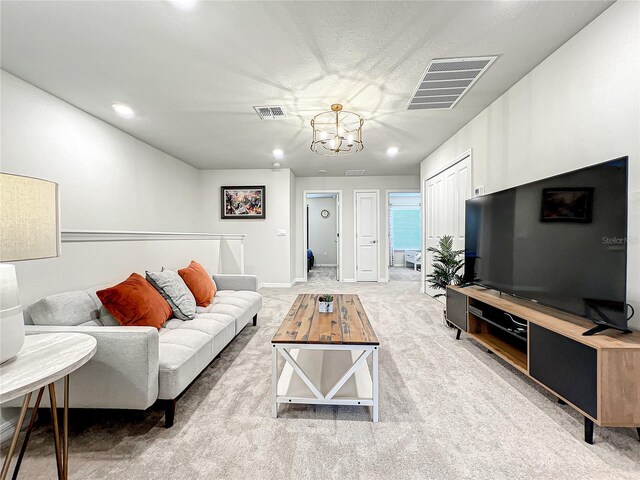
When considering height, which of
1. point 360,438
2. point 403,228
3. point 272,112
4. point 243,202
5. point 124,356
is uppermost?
point 272,112

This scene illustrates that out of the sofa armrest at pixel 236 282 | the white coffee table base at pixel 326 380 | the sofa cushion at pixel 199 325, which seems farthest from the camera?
the sofa armrest at pixel 236 282

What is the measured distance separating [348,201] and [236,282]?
3.74 metres

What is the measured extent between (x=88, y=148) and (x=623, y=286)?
176 inches

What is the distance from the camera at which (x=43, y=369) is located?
978mm

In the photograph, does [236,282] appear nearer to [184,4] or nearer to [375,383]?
[375,383]

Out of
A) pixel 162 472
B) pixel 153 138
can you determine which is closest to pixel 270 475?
pixel 162 472

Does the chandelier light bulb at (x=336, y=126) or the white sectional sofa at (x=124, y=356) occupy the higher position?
the chandelier light bulb at (x=336, y=126)

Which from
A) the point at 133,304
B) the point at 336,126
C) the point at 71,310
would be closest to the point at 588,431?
the point at 133,304

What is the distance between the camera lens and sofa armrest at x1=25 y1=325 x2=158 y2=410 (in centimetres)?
144

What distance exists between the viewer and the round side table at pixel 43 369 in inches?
35.0

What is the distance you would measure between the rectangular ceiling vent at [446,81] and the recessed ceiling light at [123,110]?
9.41ft

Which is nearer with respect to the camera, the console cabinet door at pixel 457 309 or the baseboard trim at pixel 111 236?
the baseboard trim at pixel 111 236

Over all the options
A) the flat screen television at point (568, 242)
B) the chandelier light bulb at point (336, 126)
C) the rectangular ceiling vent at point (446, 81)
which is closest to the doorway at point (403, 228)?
the chandelier light bulb at point (336, 126)

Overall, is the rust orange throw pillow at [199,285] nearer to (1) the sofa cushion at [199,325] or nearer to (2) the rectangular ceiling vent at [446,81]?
(1) the sofa cushion at [199,325]
